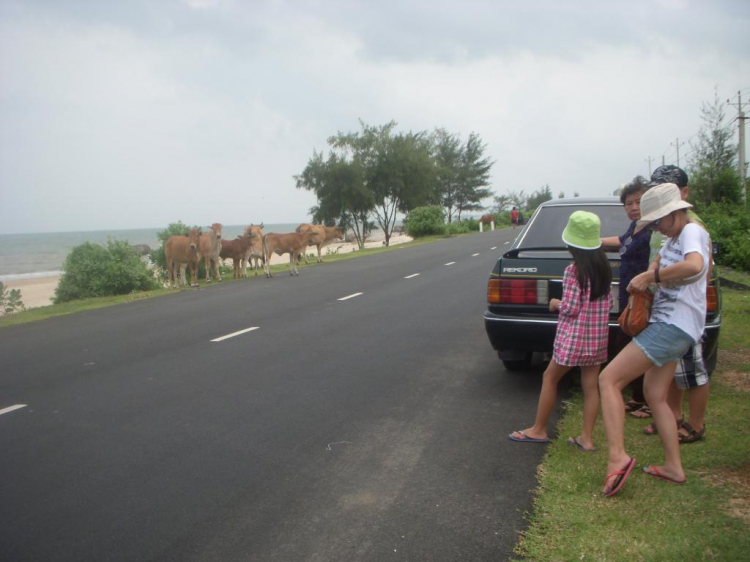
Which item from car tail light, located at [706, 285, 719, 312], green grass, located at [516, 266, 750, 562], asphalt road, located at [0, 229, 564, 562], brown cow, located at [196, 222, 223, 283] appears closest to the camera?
green grass, located at [516, 266, 750, 562]

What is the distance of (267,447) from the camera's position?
5.13 metres

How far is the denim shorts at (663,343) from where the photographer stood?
398cm

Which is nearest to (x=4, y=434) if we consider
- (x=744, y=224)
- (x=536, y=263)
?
(x=536, y=263)

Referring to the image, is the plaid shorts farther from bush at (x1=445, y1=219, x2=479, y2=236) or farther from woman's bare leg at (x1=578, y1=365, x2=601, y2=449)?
bush at (x1=445, y1=219, x2=479, y2=236)

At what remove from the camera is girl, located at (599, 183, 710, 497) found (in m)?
3.90

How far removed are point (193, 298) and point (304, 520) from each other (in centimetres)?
1256

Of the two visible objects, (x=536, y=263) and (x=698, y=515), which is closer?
(x=698, y=515)

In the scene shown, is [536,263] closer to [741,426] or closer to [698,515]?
[741,426]

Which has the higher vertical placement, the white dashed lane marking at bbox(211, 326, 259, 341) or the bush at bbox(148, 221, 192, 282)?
the bush at bbox(148, 221, 192, 282)

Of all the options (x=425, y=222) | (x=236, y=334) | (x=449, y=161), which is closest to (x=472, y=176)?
(x=449, y=161)

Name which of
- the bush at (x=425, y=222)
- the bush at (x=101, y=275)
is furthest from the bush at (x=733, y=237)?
the bush at (x=425, y=222)

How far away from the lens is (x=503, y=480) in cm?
436

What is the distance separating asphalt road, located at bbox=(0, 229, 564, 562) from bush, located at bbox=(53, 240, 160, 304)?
909cm

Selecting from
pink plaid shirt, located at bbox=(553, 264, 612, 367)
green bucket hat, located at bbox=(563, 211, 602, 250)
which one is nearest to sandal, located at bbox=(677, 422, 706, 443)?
pink plaid shirt, located at bbox=(553, 264, 612, 367)
